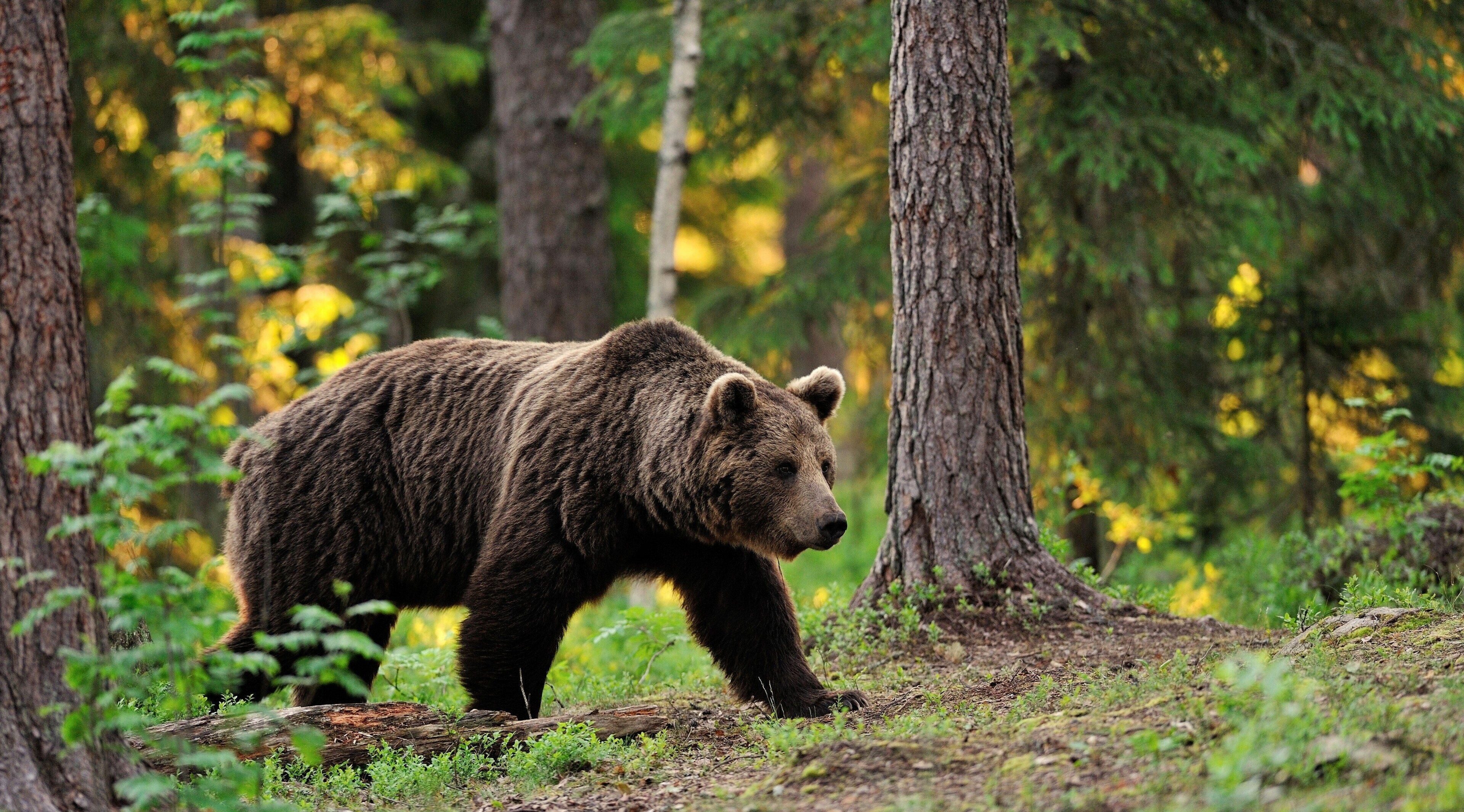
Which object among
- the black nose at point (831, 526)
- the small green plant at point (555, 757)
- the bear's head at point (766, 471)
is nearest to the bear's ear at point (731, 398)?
the bear's head at point (766, 471)

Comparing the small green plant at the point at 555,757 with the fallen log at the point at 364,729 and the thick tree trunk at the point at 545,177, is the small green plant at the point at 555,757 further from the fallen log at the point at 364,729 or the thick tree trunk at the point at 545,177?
the thick tree trunk at the point at 545,177

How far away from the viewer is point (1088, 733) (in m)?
4.36

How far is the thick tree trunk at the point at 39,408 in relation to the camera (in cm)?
394

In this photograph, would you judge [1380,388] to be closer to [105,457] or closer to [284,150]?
[105,457]

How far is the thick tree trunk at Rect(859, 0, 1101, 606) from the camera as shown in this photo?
6457 mm

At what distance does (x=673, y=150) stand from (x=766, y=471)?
4.87 metres

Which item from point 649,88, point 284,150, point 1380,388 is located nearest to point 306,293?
point 284,150

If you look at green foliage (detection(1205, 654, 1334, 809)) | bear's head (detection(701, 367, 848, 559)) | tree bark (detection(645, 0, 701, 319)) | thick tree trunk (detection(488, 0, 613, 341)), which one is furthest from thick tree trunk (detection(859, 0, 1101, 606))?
thick tree trunk (detection(488, 0, 613, 341))

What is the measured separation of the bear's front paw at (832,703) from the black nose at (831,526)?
0.72m

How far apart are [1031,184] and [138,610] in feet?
23.5

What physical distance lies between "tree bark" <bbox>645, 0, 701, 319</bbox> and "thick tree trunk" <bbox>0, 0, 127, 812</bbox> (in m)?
5.50

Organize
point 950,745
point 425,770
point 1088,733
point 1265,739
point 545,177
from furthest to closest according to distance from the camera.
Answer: point 545,177, point 425,770, point 950,745, point 1088,733, point 1265,739

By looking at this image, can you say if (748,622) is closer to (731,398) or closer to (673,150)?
(731,398)

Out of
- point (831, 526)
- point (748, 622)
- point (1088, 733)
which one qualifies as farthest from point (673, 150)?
point (1088, 733)
